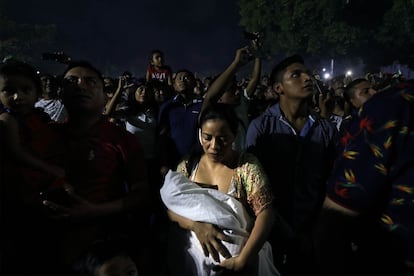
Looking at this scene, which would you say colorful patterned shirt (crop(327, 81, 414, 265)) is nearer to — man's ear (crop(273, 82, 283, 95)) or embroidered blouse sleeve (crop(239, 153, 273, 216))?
embroidered blouse sleeve (crop(239, 153, 273, 216))

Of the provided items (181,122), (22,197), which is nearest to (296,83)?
(181,122)

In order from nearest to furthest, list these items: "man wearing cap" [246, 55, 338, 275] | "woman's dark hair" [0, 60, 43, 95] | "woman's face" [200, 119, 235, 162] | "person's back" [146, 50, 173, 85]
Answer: "woman's dark hair" [0, 60, 43, 95], "woman's face" [200, 119, 235, 162], "man wearing cap" [246, 55, 338, 275], "person's back" [146, 50, 173, 85]

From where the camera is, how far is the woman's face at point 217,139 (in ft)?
9.07

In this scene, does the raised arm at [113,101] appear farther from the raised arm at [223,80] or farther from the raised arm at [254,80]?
the raised arm at [223,80]

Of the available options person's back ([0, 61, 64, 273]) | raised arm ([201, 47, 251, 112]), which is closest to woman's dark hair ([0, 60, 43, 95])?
person's back ([0, 61, 64, 273])

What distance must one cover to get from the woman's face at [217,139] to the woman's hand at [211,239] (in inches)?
Result: 19.2

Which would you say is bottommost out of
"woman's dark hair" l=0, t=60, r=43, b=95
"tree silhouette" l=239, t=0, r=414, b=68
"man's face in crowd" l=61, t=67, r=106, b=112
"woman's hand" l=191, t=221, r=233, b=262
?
"woman's hand" l=191, t=221, r=233, b=262

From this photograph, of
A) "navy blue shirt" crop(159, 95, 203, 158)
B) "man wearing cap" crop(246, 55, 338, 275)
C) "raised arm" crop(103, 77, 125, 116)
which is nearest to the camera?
"man wearing cap" crop(246, 55, 338, 275)

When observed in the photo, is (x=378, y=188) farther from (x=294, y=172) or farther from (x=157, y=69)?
(x=157, y=69)

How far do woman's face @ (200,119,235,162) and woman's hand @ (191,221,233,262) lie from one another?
49 cm

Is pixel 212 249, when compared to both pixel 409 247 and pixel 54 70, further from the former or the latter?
pixel 54 70

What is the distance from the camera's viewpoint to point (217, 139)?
9.09 feet

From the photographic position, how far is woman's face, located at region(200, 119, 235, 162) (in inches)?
109

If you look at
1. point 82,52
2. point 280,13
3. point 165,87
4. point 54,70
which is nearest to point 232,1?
point 82,52
